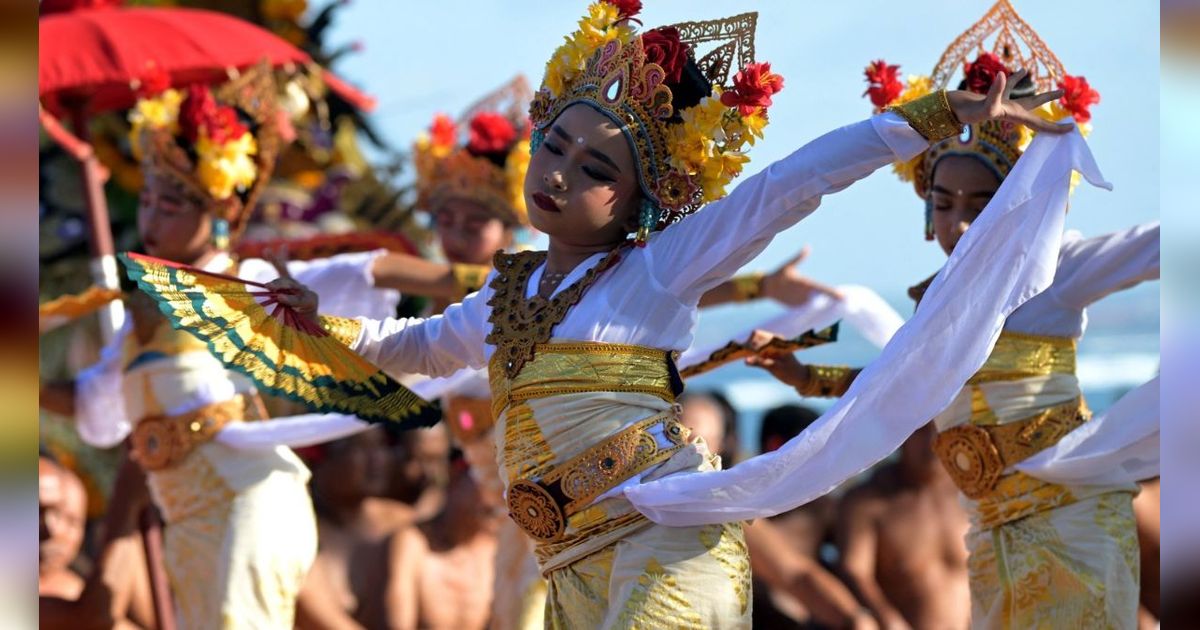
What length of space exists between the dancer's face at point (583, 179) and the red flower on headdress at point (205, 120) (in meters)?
2.21

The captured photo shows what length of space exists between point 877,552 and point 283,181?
460 centimetres

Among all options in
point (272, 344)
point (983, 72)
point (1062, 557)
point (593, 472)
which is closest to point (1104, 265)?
point (983, 72)

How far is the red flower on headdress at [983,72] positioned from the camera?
4254 millimetres

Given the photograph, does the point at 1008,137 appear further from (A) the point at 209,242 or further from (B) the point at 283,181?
(B) the point at 283,181

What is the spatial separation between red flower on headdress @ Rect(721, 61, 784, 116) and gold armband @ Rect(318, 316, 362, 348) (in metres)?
1.05

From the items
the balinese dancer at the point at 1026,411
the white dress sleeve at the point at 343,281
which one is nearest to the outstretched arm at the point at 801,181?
the balinese dancer at the point at 1026,411

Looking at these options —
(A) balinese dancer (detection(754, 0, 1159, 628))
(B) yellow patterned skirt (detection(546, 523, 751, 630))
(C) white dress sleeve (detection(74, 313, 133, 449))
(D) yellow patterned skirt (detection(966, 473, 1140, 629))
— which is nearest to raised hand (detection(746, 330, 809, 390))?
(A) balinese dancer (detection(754, 0, 1159, 628))

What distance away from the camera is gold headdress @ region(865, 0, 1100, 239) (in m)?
4.32

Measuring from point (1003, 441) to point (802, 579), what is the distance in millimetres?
2507

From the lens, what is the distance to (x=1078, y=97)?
4406 mm

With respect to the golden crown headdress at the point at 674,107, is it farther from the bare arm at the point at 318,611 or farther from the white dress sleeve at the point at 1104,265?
the bare arm at the point at 318,611

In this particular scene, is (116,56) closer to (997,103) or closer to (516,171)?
(516,171)

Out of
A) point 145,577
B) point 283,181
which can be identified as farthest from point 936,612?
point 283,181

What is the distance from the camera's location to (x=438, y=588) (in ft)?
24.3
